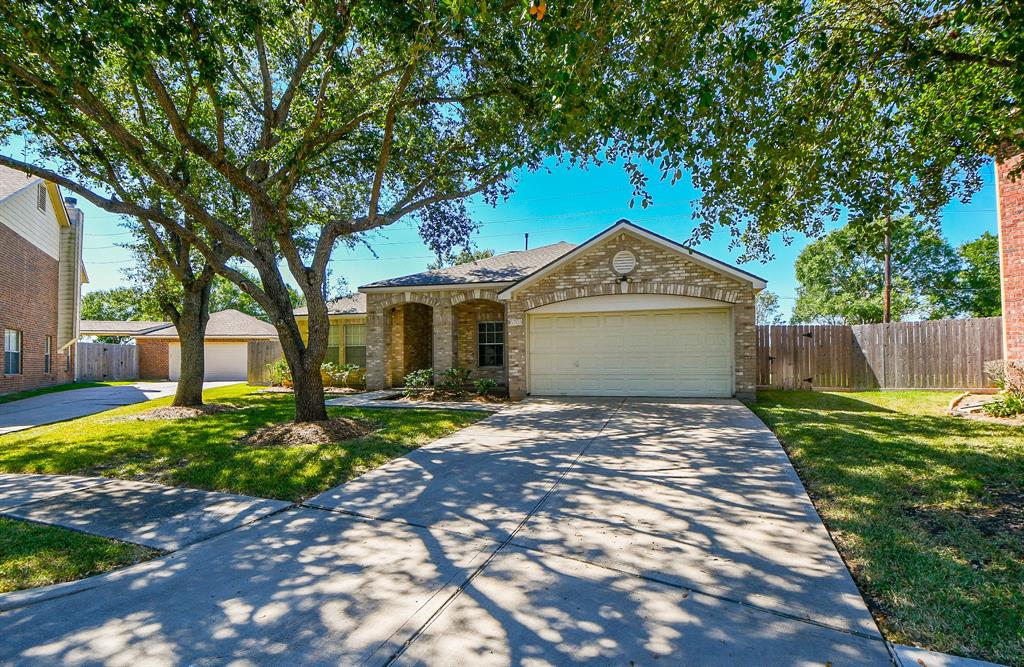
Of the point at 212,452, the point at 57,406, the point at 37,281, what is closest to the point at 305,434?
the point at 212,452

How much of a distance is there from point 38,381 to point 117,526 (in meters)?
18.5

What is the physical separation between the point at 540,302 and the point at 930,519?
9.35 m

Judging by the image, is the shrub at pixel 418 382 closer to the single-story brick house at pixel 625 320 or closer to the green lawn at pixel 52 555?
the single-story brick house at pixel 625 320

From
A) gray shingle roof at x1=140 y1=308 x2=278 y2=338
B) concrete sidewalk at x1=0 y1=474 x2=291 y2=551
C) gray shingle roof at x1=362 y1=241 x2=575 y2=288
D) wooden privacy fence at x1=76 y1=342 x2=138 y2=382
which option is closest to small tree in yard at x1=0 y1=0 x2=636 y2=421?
gray shingle roof at x1=362 y1=241 x2=575 y2=288

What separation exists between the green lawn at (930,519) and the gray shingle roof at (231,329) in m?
24.0

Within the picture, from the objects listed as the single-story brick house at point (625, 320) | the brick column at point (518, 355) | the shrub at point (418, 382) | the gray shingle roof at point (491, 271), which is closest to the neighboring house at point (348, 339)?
the gray shingle roof at point (491, 271)

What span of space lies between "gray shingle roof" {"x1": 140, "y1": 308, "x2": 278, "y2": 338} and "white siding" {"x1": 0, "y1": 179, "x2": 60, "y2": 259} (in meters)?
6.99

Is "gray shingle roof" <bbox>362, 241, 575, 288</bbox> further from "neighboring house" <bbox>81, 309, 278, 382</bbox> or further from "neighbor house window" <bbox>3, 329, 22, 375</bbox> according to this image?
"neighboring house" <bbox>81, 309, 278, 382</bbox>

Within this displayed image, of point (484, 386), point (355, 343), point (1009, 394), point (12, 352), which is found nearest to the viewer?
point (1009, 394)

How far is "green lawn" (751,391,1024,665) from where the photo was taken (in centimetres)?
273

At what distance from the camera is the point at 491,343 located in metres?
15.8

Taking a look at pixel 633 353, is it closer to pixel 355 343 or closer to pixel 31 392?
pixel 355 343

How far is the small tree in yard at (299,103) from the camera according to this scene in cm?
560

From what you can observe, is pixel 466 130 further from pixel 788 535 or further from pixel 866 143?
pixel 788 535
